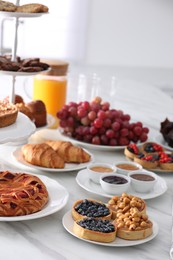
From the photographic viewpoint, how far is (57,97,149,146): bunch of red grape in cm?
225

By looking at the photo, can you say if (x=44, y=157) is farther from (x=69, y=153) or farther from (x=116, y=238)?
(x=116, y=238)

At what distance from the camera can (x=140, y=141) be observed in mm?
2326

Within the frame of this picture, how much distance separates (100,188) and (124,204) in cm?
23

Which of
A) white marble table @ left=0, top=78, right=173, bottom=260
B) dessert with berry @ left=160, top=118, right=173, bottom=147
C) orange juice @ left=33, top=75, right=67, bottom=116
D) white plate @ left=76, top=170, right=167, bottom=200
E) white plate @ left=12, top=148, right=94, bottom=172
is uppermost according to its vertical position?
orange juice @ left=33, top=75, right=67, bottom=116

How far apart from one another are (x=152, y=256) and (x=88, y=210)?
21 cm

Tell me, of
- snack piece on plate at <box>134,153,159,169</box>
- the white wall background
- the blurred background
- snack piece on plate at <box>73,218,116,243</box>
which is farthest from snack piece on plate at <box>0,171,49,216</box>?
the white wall background

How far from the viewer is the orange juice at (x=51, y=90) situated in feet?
8.38

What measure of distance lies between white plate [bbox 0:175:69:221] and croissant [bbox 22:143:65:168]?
0.34ft

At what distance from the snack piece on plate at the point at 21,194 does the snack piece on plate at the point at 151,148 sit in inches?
21.2

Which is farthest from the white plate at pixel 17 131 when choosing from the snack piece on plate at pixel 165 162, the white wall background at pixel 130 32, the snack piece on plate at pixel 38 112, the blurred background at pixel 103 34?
the white wall background at pixel 130 32

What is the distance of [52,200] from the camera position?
1703 mm

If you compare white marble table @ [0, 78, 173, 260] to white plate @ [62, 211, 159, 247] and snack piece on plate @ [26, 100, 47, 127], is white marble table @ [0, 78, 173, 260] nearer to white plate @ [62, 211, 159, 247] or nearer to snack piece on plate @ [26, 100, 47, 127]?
white plate @ [62, 211, 159, 247]

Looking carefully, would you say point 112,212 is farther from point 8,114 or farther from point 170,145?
point 170,145

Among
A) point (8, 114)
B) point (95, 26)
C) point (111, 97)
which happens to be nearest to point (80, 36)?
point (95, 26)
